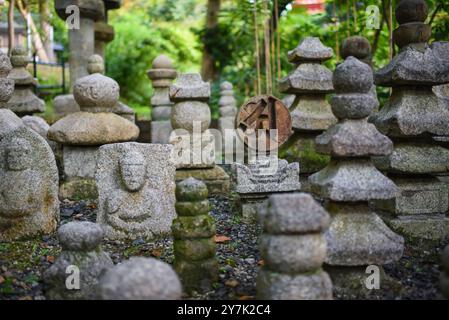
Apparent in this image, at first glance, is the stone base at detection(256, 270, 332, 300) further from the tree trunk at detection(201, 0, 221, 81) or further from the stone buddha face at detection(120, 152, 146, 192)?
the tree trunk at detection(201, 0, 221, 81)

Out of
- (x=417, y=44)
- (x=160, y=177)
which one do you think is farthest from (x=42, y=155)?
(x=417, y=44)

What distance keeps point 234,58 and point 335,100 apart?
1037 centimetres

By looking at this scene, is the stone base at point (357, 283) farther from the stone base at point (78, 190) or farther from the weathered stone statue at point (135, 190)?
the stone base at point (78, 190)

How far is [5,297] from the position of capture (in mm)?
3482

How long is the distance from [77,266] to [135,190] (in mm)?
1204

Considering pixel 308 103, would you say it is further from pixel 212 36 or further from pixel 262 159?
pixel 212 36

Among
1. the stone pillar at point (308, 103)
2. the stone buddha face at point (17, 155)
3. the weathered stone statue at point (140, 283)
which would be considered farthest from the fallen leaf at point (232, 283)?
the stone pillar at point (308, 103)

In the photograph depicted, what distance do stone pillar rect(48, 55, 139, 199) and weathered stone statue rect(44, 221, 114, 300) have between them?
2401 millimetres

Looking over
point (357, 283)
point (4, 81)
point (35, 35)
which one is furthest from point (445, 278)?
point (35, 35)

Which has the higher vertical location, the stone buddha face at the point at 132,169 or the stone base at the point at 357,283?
the stone buddha face at the point at 132,169

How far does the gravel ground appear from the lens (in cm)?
360

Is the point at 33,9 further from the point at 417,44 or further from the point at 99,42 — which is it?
the point at 417,44

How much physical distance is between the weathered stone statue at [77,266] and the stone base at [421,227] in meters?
2.50

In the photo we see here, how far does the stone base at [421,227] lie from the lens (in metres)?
4.62
